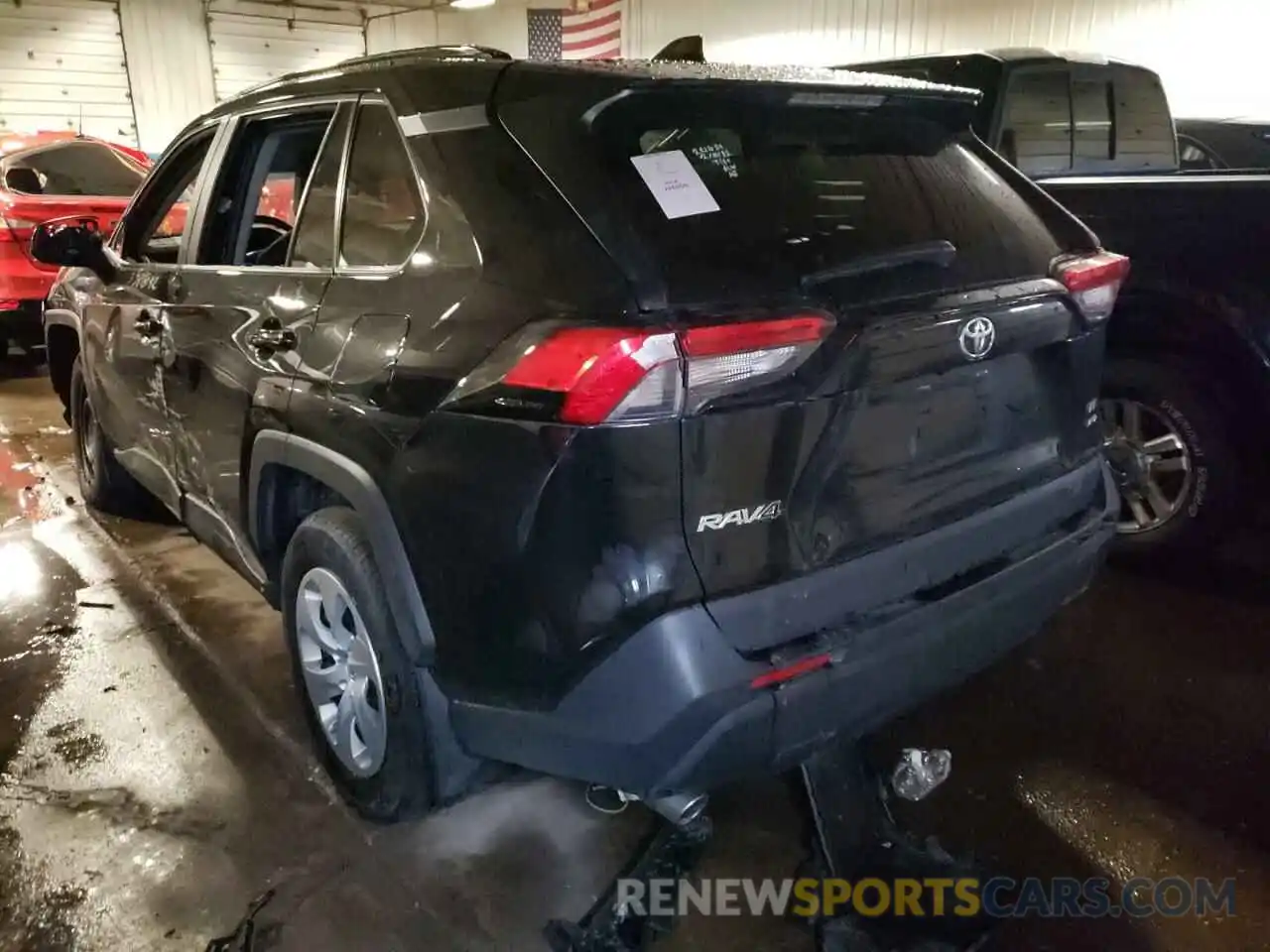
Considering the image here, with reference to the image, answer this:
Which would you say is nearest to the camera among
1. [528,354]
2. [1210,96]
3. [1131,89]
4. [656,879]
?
[528,354]

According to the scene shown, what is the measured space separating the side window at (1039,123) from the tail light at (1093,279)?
2.03m

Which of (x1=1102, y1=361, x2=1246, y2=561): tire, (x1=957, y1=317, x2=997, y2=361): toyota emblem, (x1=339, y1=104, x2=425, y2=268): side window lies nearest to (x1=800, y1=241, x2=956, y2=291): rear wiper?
(x1=957, y1=317, x2=997, y2=361): toyota emblem

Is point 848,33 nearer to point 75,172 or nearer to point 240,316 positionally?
point 75,172

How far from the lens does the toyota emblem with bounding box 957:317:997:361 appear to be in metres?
1.98

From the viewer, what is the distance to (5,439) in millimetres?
6348

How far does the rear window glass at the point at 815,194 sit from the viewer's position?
182 cm

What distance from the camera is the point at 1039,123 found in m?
4.32

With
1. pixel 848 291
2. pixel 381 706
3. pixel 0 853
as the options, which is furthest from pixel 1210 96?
pixel 0 853

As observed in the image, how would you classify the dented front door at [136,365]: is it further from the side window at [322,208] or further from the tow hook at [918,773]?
the tow hook at [918,773]

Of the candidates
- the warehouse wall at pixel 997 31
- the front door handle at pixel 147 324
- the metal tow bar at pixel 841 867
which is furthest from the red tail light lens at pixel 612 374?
the warehouse wall at pixel 997 31

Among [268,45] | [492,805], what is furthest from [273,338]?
[268,45]

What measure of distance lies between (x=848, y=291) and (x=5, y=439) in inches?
250

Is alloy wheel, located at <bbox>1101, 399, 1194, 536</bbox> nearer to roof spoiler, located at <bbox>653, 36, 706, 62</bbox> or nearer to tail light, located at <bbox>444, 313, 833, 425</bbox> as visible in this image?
roof spoiler, located at <bbox>653, 36, 706, 62</bbox>

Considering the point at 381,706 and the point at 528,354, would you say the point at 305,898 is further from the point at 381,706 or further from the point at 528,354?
the point at 528,354
